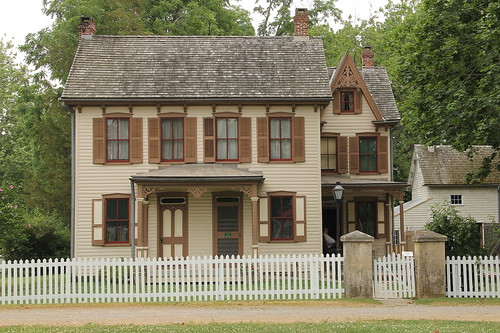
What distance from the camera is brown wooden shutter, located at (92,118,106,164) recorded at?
80.1ft

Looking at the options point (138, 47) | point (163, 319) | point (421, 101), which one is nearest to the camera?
point (163, 319)

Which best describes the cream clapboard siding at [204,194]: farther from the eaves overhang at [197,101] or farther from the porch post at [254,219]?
the porch post at [254,219]

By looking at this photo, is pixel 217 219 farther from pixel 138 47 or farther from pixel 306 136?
pixel 138 47

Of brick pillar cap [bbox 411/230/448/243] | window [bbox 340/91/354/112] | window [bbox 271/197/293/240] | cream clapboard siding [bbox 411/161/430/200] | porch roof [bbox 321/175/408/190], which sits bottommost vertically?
brick pillar cap [bbox 411/230/448/243]

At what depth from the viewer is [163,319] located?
45.6 ft

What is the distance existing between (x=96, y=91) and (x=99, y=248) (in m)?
5.61

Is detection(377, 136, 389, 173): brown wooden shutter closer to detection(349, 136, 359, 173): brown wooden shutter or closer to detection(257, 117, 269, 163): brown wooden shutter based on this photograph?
detection(349, 136, 359, 173): brown wooden shutter

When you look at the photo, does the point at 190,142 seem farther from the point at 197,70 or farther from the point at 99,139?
the point at 99,139

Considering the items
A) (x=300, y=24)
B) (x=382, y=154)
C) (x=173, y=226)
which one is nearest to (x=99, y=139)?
(x=173, y=226)

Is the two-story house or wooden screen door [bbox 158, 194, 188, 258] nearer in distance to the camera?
the two-story house

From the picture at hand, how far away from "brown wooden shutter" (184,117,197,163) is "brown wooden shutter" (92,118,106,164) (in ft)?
9.59

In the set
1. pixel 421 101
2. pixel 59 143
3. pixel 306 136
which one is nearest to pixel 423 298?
pixel 421 101

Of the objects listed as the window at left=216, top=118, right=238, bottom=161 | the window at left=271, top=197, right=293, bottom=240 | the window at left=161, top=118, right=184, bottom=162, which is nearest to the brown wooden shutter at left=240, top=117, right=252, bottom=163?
the window at left=216, top=118, right=238, bottom=161

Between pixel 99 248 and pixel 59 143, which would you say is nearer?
pixel 99 248
